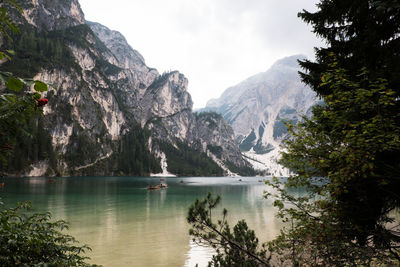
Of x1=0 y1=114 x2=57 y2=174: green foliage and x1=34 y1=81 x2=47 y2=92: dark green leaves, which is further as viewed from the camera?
x1=0 y1=114 x2=57 y2=174: green foliage

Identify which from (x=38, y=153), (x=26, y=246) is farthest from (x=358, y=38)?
(x=38, y=153)

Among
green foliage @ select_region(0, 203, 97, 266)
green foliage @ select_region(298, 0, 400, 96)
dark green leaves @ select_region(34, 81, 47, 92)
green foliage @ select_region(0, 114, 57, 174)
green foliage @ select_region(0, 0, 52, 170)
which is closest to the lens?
dark green leaves @ select_region(34, 81, 47, 92)

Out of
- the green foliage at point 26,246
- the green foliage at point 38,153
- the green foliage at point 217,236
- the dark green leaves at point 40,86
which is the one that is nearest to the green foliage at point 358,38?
the green foliage at point 217,236

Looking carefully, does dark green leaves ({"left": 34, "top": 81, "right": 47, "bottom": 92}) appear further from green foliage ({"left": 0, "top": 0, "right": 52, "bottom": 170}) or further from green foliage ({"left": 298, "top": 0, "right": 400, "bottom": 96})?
green foliage ({"left": 298, "top": 0, "right": 400, "bottom": 96})

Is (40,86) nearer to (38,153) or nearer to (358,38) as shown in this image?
(358,38)

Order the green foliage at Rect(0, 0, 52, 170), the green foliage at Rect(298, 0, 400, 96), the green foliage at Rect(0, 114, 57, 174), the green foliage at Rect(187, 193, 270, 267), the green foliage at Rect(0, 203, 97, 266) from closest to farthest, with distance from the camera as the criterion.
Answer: the green foliage at Rect(0, 0, 52, 170) < the green foliage at Rect(0, 203, 97, 266) < the green foliage at Rect(187, 193, 270, 267) < the green foliage at Rect(298, 0, 400, 96) < the green foliage at Rect(0, 114, 57, 174)

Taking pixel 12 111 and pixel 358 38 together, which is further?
pixel 358 38

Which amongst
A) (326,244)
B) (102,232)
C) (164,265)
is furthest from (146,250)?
Answer: (326,244)

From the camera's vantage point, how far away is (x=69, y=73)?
18938 cm

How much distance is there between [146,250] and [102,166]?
7671 inches

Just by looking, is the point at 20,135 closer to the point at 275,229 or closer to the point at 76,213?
the point at 275,229

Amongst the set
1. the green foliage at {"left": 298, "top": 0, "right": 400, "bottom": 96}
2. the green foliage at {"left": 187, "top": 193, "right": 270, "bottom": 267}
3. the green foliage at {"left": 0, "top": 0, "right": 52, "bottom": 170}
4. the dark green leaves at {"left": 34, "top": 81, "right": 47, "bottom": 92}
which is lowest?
the green foliage at {"left": 187, "top": 193, "right": 270, "bottom": 267}

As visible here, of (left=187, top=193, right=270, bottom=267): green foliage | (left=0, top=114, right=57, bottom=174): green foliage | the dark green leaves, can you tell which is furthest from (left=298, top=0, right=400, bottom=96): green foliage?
(left=0, top=114, right=57, bottom=174): green foliage

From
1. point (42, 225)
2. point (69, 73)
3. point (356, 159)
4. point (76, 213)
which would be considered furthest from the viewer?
point (69, 73)
